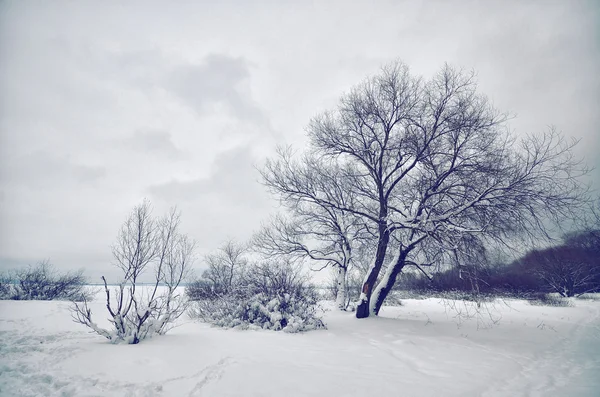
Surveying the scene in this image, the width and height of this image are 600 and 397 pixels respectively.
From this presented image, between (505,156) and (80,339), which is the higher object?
(505,156)

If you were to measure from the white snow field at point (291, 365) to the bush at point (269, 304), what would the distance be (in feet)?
2.42

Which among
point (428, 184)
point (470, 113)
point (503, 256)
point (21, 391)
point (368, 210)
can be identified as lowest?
point (21, 391)

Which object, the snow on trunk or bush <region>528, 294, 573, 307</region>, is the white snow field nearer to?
the snow on trunk

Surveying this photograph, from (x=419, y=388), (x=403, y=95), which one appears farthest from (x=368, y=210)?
(x=419, y=388)

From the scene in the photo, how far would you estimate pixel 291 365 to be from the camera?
4578 mm

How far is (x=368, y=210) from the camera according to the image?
10.9 metres

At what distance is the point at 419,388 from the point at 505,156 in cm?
801

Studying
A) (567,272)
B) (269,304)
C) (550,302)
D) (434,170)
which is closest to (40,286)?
(269,304)

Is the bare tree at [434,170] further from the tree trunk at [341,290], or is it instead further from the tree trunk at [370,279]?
the tree trunk at [341,290]

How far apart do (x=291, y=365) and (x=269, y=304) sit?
4205mm

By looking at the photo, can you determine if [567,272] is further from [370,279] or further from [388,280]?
[370,279]

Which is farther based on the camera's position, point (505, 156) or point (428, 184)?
point (428, 184)

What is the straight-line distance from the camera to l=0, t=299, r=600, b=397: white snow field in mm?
3678

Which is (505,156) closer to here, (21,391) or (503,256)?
(503,256)
